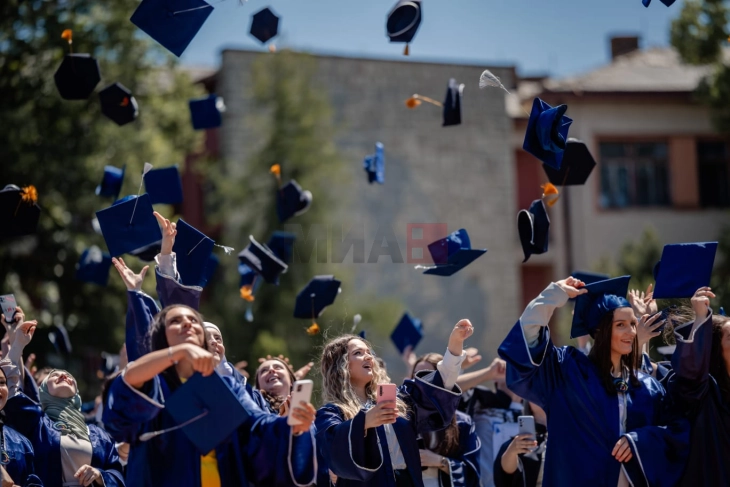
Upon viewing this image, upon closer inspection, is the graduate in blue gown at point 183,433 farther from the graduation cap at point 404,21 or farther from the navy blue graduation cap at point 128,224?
the graduation cap at point 404,21

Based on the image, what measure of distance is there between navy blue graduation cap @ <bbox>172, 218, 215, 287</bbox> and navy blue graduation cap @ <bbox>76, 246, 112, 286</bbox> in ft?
10.1

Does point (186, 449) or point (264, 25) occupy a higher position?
point (264, 25)

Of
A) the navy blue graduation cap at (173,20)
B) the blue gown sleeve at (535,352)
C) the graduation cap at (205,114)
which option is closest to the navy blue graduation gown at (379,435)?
the blue gown sleeve at (535,352)

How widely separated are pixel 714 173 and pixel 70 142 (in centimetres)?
1328

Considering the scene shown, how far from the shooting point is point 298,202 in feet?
28.1

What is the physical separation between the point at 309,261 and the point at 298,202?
7645 mm

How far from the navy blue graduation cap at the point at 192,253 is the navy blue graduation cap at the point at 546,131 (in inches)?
79.4

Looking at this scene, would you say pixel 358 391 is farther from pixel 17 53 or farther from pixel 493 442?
pixel 17 53

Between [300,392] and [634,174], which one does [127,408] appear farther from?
[634,174]

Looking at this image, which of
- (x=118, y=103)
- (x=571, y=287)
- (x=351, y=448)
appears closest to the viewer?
(x=351, y=448)

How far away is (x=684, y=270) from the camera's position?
5.46 m

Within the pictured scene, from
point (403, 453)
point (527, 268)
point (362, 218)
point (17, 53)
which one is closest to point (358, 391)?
point (403, 453)

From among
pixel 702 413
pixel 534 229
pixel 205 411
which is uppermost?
pixel 534 229

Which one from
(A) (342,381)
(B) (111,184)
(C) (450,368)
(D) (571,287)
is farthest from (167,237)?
(B) (111,184)
